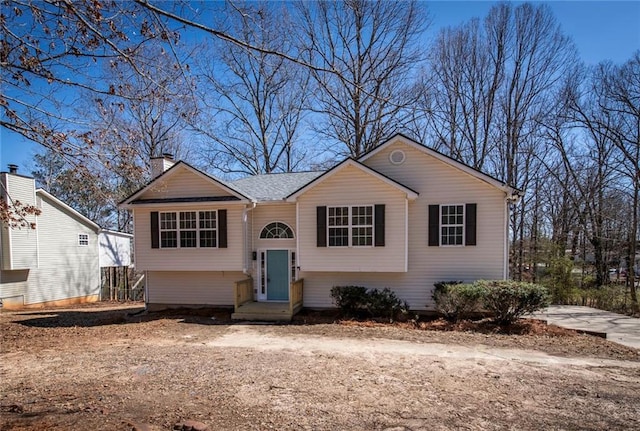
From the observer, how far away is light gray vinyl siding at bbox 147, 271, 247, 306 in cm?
1291

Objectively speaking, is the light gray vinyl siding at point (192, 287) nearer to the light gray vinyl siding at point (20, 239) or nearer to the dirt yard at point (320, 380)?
the dirt yard at point (320, 380)

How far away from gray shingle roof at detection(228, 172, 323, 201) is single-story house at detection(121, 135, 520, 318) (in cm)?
13

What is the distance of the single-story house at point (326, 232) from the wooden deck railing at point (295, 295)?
0.03 m

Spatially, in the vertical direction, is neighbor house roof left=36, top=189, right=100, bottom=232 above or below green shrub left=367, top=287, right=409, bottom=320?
above

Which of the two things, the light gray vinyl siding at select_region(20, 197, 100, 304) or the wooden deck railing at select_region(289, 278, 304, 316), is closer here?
the wooden deck railing at select_region(289, 278, 304, 316)

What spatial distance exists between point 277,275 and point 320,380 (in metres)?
7.02

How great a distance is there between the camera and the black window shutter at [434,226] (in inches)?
443

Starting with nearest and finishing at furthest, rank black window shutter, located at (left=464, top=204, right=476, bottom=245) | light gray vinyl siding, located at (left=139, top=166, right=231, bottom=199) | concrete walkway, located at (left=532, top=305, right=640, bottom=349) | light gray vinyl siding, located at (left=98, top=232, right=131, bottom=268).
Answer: concrete walkway, located at (left=532, top=305, right=640, bottom=349), black window shutter, located at (left=464, top=204, right=476, bottom=245), light gray vinyl siding, located at (left=139, top=166, right=231, bottom=199), light gray vinyl siding, located at (left=98, top=232, right=131, bottom=268)

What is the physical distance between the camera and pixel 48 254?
17312mm

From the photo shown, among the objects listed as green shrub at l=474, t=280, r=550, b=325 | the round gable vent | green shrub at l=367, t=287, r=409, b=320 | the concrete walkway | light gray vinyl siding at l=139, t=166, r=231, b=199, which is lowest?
the concrete walkway

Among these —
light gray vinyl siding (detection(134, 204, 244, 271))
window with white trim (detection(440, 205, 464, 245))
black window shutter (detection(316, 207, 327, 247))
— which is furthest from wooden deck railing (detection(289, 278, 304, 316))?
window with white trim (detection(440, 205, 464, 245))

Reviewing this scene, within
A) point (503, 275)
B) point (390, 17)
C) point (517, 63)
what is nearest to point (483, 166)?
point (517, 63)

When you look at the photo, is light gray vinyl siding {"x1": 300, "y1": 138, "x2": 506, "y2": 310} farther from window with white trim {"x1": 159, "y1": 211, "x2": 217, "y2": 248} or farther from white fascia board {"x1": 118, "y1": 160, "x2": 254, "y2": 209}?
window with white trim {"x1": 159, "y1": 211, "x2": 217, "y2": 248}

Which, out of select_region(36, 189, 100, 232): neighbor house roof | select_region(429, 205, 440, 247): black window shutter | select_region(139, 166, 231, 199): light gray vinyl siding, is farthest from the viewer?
select_region(36, 189, 100, 232): neighbor house roof
